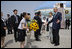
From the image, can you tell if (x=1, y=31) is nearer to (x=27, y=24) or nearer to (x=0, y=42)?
(x=0, y=42)

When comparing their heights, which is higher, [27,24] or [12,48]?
[27,24]

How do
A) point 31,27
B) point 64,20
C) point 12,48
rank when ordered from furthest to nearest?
1. point 64,20
2. point 12,48
3. point 31,27

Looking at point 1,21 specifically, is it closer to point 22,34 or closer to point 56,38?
point 22,34

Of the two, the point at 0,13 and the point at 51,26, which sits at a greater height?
the point at 0,13

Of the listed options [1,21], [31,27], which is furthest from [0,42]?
[31,27]

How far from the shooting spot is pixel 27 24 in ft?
16.4

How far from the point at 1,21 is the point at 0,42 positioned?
3.11 ft

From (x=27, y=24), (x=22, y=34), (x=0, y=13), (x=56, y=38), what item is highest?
(x=0, y=13)

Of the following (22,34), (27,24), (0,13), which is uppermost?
(0,13)

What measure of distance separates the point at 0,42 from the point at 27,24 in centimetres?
169

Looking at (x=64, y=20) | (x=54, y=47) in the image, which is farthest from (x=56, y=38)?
(x=64, y=20)

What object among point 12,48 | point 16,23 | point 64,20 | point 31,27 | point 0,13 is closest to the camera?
point 31,27

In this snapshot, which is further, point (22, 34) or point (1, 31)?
point (1, 31)

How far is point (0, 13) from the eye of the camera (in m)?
5.48
